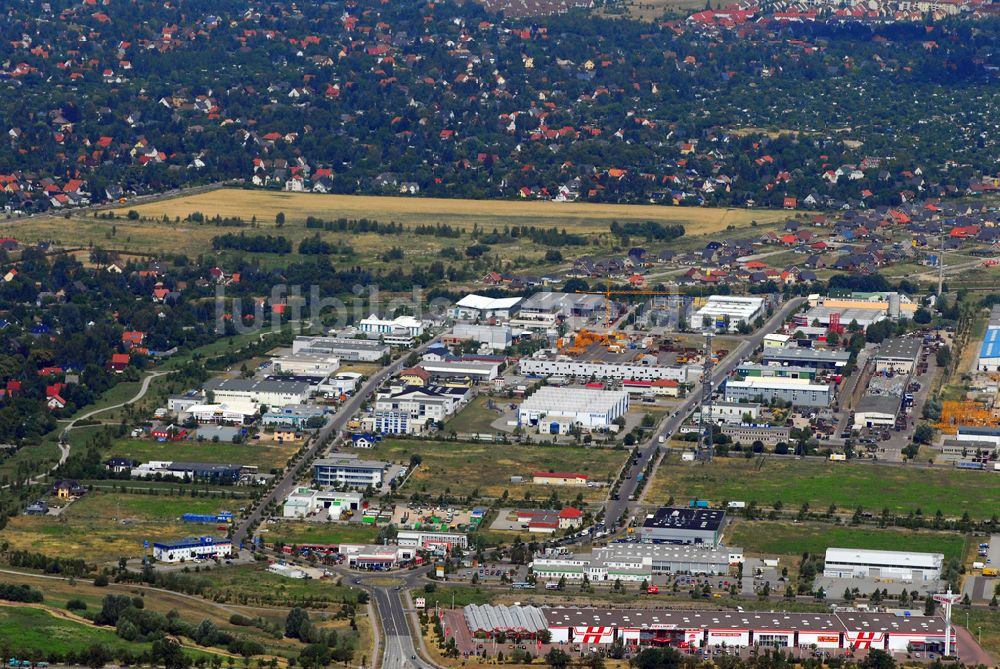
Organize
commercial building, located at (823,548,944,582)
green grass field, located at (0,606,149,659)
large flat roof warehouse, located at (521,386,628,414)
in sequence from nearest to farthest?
green grass field, located at (0,606,149,659)
commercial building, located at (823,548,944,582)
large flat roof warehouse, located at (521,386,628,414)

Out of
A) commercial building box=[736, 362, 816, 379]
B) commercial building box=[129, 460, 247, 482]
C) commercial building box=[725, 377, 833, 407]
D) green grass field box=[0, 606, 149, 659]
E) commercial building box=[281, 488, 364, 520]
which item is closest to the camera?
green grass field box=[0, 606, 149, 659]

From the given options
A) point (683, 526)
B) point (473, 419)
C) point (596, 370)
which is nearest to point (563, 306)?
point (596, 370)

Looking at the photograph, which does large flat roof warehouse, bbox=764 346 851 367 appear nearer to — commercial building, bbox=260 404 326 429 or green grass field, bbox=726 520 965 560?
commercial building, bbox=260 404 326 429

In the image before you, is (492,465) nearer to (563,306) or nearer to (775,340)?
(775,340)

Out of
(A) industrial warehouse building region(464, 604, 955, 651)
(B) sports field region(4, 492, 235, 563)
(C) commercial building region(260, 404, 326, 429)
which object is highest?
(C) commercial building region(260, 404, 326, 429)

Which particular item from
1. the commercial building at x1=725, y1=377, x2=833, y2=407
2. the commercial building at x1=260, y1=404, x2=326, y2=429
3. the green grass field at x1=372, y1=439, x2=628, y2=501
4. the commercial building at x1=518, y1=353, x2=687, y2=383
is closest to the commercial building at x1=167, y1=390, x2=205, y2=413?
the commercial building at x1=260, y1=404, x2=326, y2=429

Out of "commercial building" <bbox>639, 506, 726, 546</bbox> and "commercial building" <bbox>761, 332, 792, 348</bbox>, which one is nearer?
"commercial building" <bbox>639, 506, 726, 546</bbox>

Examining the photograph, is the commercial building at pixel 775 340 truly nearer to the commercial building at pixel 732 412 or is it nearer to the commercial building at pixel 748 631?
the commercial building at pixel 732 412
